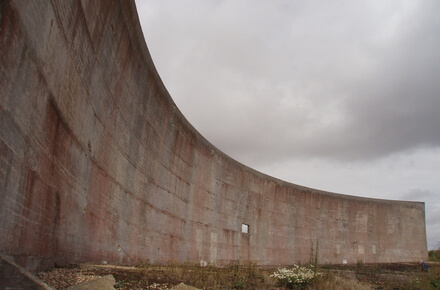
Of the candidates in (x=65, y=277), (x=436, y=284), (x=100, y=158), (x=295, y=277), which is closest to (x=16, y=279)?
(x=65, y=277)

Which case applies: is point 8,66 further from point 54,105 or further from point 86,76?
point 86,76

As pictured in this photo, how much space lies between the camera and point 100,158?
352 inches

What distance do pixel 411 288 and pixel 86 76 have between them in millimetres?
8849

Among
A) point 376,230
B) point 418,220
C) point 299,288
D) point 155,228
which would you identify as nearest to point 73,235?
point 299,288

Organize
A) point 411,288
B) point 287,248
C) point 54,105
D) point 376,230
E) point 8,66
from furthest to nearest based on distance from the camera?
point 376,230
point 287,248
point 411,288
point 54,105
point 8,66

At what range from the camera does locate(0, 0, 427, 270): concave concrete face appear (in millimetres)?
5230

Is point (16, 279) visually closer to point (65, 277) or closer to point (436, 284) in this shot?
point (65, 277)

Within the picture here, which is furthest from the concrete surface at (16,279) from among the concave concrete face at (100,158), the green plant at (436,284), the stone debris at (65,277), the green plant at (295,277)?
the green plant at (436,284)

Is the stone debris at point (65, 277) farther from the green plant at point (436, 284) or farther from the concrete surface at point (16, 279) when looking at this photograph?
the green plant at point (436, 284)

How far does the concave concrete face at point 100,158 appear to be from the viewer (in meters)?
5.23

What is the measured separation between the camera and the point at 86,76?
25.0ft

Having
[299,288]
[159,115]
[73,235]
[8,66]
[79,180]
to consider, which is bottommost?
[299,288]

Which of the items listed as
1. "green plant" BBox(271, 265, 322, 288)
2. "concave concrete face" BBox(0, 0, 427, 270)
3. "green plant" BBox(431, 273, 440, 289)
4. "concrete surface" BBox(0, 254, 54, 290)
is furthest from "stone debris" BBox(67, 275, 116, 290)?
"green plant" BBox(431, 273, 440, 289)

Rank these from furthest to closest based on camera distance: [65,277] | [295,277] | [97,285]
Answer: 1. [295,277]
2. [65,277]
3. [97,285]
